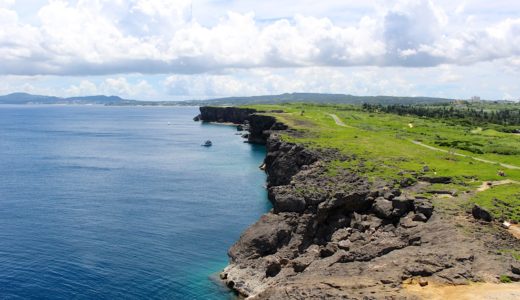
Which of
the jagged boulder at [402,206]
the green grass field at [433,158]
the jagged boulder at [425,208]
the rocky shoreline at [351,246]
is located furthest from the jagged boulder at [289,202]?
the jagged boulder at [425,208]

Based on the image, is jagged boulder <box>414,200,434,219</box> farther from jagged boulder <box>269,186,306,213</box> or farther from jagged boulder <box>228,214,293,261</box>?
jagged boulder <box>269,186,306,213</box>

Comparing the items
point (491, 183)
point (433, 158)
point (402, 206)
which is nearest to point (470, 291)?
point (402, 206)

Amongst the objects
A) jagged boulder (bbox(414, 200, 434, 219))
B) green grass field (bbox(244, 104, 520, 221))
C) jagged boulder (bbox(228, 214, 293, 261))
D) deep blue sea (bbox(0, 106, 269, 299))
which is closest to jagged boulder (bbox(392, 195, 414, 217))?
jagged boulder (bbox(414, 200, 434, 219))

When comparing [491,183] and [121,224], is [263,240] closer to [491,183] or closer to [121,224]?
[121,224]

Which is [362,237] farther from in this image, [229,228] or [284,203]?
[229,228]

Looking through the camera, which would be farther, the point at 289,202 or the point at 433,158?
the point at 433,158

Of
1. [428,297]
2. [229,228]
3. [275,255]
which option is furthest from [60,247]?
[428,297]

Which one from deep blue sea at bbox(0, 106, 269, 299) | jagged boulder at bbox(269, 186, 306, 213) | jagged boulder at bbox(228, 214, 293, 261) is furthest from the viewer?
jagged boulder at bbox(269, 186, 306, 213)
